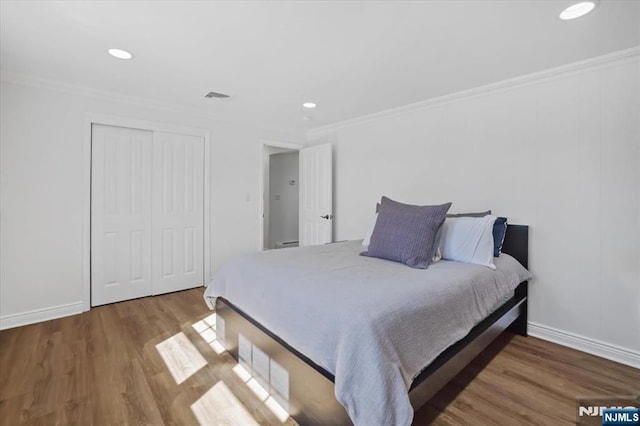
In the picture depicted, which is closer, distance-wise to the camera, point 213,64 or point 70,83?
point 213,64

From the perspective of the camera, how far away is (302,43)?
214 centimetres

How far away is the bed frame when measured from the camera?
143cm

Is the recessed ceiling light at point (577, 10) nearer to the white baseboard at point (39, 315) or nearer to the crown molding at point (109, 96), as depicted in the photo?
the crown molding at point (109, 96)

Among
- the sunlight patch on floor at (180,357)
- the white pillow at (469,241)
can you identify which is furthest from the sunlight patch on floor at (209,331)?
the white pillow at (469,241)

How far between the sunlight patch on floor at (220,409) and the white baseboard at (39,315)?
2.14 meters

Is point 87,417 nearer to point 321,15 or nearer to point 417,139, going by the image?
point 321,15

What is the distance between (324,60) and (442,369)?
7.39ft

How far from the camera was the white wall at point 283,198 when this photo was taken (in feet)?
21.4

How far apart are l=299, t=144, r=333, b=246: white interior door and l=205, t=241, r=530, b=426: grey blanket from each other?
2.05 metres

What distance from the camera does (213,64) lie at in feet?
8.10

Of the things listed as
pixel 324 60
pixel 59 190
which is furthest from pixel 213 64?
pixel 59 190

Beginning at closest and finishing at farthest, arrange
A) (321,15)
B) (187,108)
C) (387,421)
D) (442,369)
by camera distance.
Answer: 1. (387,421)
2. (442,369)
3. (321,15)
4. (187,108)

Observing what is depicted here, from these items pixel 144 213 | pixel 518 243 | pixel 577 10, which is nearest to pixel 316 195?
pixel 144 213

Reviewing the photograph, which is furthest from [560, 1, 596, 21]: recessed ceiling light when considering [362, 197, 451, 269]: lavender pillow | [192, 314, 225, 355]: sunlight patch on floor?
[192, 314, 225, 355]: sunlight patch on floor
